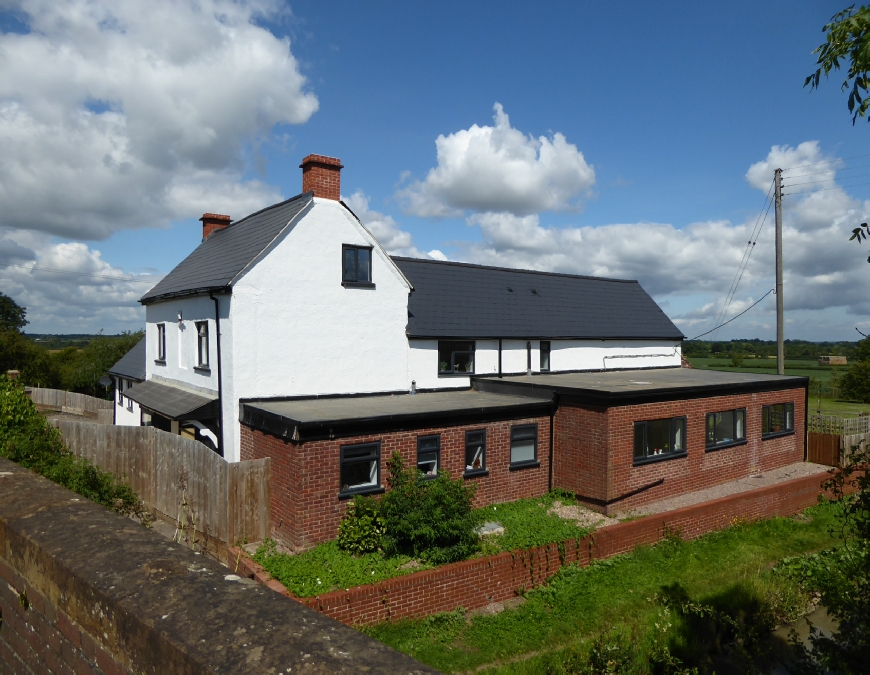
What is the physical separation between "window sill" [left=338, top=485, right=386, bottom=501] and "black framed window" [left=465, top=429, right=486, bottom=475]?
2755mm

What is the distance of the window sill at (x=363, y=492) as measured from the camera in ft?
41.6

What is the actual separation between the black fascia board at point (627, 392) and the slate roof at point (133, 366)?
14.6 metres

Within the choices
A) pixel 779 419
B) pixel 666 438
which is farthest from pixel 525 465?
pixel 779 419

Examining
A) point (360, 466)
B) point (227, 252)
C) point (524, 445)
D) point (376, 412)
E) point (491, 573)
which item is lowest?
point (491, 573)

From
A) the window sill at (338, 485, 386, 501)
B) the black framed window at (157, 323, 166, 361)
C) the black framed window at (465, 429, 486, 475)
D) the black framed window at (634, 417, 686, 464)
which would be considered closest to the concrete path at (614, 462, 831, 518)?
the black framed window at (634, 417, 686, 464)

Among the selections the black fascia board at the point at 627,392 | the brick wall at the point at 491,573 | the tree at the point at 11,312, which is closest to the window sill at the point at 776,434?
the black fascia board at the point at 627,392

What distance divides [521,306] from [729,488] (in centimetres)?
1001

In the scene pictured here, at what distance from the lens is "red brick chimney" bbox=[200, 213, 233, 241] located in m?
22.4

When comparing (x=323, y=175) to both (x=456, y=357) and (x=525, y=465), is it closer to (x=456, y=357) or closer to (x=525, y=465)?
(x=456, y=357)

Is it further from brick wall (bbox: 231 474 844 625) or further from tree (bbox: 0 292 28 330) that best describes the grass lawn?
tree (bbox: 0 292 28 330)

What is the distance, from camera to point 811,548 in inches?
589

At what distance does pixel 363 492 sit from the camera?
13.0 meters

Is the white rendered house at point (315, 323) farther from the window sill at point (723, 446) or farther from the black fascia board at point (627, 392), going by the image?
the window sill at point (723, 446)

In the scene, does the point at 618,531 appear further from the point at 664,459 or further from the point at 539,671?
the point at 539,671
